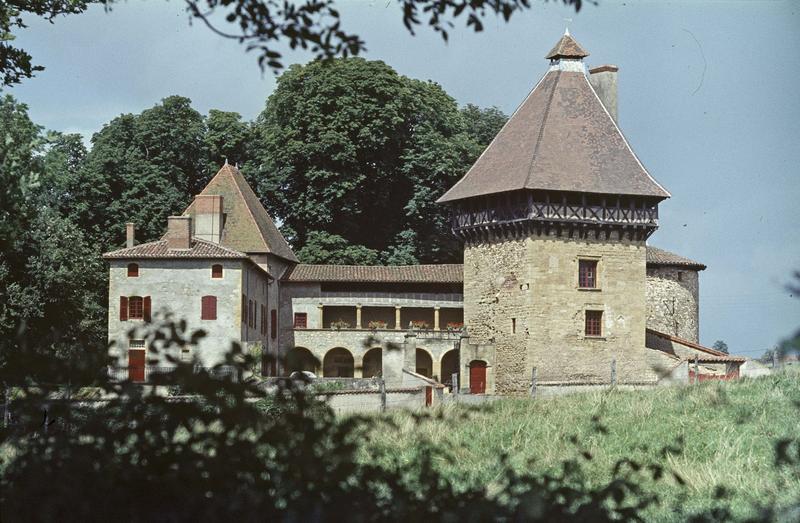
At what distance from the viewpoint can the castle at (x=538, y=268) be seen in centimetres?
3806

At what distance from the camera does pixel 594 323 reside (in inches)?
1519

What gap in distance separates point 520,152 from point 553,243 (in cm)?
320

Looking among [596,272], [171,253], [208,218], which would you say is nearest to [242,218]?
[208,218]

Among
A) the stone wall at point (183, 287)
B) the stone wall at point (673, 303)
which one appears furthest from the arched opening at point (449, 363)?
the stone wall at point (183, 287)

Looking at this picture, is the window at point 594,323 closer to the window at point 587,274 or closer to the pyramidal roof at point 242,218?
the window at point 587,274

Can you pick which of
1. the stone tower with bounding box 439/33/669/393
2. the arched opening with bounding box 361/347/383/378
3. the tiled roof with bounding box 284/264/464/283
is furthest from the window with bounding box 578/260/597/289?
the arched opening with bounding box 361/347/383/378

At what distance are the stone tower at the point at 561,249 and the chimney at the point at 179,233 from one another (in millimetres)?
8154

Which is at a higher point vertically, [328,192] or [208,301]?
[328,192]

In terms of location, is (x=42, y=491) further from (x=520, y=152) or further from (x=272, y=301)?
(x=272, y=301)

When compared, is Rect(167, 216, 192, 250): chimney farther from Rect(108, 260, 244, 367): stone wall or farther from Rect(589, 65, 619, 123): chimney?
Rect(589, 65, 619, 123): chimney

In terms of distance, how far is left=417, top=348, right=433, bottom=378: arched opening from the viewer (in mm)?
46531

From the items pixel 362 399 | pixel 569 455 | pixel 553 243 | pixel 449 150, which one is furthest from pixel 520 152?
pixel 569 455

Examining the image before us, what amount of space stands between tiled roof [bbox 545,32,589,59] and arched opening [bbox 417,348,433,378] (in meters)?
11.8

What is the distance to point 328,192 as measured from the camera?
4759 cm
